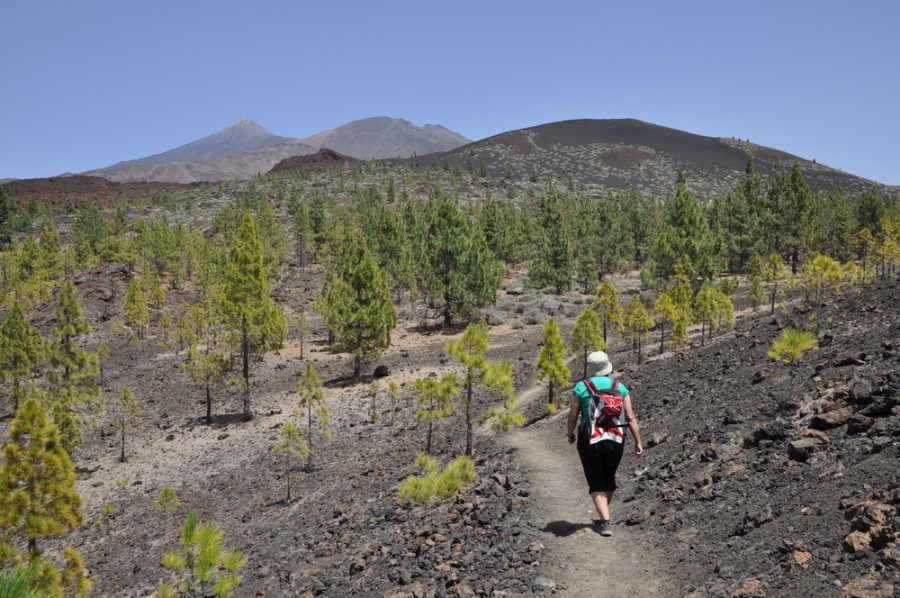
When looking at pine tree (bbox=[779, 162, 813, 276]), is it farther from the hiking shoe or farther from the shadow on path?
the hiking shoe

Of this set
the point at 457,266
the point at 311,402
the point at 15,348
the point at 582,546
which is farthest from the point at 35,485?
the point at 457,266

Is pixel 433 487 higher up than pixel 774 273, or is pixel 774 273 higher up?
pixel 774 273

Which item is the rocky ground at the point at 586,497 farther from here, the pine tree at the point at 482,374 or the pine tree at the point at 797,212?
the pine tree at the point at 797,212

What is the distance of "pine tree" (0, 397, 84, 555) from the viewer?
11992mm

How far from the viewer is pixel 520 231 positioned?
85688mm

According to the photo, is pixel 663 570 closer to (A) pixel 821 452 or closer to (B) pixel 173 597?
(A) pixel 821 452

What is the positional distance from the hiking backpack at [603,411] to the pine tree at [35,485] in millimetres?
12034

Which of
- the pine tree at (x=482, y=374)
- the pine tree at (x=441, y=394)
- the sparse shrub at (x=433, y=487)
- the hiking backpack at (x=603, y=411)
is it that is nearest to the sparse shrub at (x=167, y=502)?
the pine tree at (x=441, y=394)

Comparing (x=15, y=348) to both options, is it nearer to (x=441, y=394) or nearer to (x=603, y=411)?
(x=441, y=394)

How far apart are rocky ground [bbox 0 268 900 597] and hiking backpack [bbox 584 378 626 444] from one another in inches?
72.3

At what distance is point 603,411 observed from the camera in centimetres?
762

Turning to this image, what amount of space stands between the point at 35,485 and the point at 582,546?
40.1ft

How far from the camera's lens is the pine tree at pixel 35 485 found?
11992 millimetres

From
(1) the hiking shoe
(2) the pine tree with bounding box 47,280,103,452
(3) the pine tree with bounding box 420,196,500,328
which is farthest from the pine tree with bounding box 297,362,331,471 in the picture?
(3) the pine tree with bounding box 420,196,500,328
